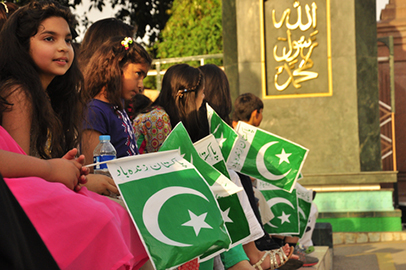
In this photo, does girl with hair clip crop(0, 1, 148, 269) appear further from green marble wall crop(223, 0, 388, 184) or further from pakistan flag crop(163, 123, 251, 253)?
green marble wall crop(223, 0, 388, 184)

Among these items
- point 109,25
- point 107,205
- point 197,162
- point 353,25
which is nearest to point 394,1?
point 353,25

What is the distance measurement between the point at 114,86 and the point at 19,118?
0.94m

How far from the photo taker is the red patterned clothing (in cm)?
328

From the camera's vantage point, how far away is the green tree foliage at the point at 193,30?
36.1 ft

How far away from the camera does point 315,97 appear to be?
7855 mm

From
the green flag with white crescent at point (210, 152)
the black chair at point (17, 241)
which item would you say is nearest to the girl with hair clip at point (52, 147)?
the black chair at point (17, 241)

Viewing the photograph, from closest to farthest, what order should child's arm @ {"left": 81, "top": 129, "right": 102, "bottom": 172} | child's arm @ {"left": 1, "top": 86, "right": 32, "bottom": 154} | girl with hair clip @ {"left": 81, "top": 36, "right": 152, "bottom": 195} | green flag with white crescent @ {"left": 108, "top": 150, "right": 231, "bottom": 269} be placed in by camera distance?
1. green flag with white crescent @ {"left": 108, "top": 150, "right": 231, "bottom": 269}
2. child's arm @ {"left": 1, "top": 86, "right": 32, "bottom": 154}
3. child's arm @ {"left": 81, "top": 129, "right": 102, "bottom": 172}
4. girl with hair clip @ {"left": 81, "top": 36, "right": 152, "bottom": 195}

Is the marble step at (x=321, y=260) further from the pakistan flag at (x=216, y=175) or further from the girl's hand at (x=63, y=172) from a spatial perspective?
the girl's hand at (x=63, y=172)

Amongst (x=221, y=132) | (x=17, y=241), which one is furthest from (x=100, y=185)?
(x=221, y=132)

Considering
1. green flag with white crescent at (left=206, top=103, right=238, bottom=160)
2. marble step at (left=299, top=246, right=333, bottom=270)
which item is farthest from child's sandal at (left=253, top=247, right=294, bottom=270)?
green flag with white crescent at (left=206, top=103, right=238, bottom=160)

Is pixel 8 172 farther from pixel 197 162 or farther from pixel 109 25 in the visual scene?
pixel 109 25

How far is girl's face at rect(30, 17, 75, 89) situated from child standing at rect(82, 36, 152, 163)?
47 cm

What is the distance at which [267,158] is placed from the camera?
388 centimetres

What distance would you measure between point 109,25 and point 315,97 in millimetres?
4956
